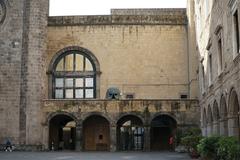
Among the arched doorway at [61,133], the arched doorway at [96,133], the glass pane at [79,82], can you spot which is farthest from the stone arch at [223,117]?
the glass pane at [79,82]

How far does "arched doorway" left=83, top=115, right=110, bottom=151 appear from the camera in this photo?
34.1m

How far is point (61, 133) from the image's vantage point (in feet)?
119

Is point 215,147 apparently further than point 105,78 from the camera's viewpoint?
No

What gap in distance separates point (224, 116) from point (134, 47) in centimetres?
1561

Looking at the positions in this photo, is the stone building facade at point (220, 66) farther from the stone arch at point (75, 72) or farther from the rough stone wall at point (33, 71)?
the rough stone wall at point (33, 71)

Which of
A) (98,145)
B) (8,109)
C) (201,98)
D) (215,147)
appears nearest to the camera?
(215,147)

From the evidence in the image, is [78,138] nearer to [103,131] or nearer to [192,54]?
[103,131]

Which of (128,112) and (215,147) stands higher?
(128,112)

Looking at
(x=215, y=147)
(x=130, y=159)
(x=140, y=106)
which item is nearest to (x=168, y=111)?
(x=140, y=106)

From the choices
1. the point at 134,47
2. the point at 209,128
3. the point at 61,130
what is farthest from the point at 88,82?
the point at 209,128

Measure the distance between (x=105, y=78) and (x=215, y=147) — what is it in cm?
1903

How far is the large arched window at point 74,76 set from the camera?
34688mm

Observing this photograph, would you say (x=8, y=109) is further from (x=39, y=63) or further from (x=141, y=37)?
(x=141, y=37)

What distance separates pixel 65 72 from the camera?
34.9 meters
